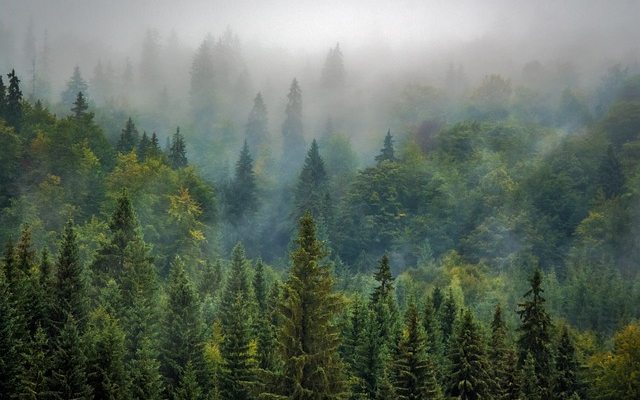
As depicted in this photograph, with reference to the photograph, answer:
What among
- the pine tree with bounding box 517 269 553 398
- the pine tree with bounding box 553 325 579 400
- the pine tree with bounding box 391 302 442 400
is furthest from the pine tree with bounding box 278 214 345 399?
the pine tree with bounding box 553 325 579 400

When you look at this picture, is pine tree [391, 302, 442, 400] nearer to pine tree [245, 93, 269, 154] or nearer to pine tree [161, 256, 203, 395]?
pine tree [161, 256, 203, 395]

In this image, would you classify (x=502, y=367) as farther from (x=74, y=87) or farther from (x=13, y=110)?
(x=74, y=87)

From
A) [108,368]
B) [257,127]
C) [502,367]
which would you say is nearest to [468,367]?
[502,367]

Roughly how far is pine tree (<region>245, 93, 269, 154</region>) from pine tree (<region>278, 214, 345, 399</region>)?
129m

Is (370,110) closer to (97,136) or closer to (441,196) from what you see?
(441,196)

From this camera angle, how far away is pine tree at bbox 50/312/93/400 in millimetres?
38719

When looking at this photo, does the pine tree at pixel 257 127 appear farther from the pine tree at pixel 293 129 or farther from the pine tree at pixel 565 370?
the pine tree at pixel 565 370

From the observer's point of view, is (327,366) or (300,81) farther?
(300,81)

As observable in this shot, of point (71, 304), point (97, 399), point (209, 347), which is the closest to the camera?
point (97, 399)

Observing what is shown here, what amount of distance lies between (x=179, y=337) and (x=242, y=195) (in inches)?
3149

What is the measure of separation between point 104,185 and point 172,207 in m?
11.2

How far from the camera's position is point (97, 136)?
111812 millimetres

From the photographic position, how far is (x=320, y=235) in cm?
11775

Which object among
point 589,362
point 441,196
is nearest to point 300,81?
point 441,196
